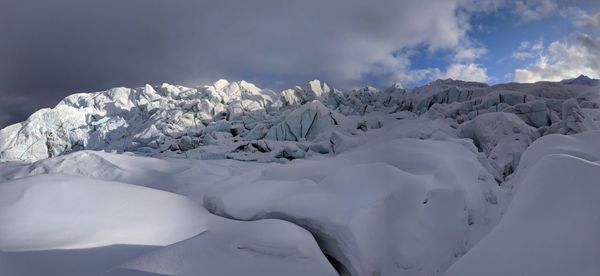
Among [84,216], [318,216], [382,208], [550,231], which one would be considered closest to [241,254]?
[318,216]

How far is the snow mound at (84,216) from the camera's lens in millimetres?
3613

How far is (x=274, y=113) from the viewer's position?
4172 centimetres

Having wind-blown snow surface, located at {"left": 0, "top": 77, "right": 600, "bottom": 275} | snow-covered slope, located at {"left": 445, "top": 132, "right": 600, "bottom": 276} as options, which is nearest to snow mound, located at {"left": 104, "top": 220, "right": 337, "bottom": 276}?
wind-blown snow surface, located at {"left": 0, "top": 77, "right": 600, "bottom": 275}

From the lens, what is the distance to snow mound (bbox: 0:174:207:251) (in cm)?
361

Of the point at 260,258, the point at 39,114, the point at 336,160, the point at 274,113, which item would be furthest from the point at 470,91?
the point at 39,114

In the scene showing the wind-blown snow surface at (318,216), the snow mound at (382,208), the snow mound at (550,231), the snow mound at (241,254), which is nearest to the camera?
the snow mound at (550,231)

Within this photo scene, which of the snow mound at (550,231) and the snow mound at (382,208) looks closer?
the snow mound at (550,231)

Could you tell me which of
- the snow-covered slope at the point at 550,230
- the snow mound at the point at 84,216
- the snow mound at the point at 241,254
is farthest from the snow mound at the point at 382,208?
the snow-covered slope at the point at 550,230

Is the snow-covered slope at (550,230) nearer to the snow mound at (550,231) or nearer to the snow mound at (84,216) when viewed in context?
the snow mound at (550,231)

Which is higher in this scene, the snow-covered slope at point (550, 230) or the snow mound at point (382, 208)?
the snow-covered slope at point (550, 230)

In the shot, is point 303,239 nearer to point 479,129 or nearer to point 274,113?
point 479,129

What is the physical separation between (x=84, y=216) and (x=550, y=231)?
4648 millimetres

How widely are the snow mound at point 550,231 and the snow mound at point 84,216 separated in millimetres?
3280

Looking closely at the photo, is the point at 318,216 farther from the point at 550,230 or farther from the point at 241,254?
the point at 550,230
